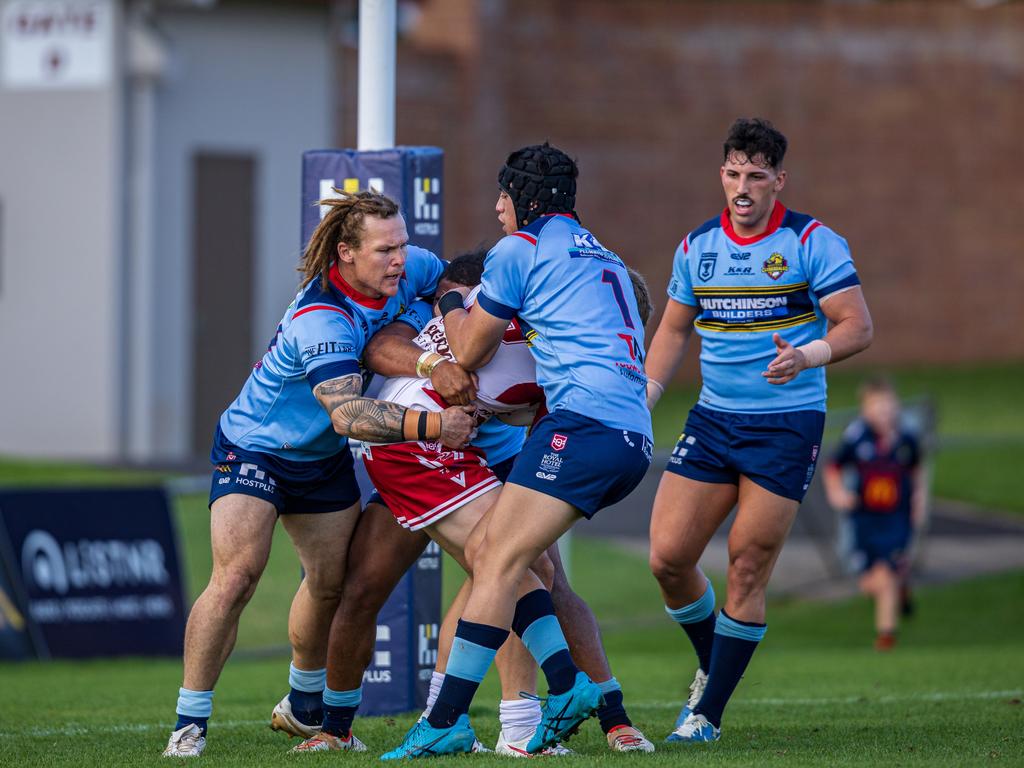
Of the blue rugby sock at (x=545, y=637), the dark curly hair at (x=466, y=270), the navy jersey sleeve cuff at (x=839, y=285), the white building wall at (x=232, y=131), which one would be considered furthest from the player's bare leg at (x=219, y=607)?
the white building wall at (x=232, y=131)

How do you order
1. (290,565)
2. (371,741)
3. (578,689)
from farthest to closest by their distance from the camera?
(290,565)
(371,741)
(578,689)

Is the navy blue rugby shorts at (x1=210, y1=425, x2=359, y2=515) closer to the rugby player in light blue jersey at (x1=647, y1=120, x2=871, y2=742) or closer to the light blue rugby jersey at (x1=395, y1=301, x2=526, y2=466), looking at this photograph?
the light blue rugby jersey at (x1=395, y1=301, x2=526, y2=466)

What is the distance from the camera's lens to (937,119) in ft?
96.0

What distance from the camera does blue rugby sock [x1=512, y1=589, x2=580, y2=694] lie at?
222 inches

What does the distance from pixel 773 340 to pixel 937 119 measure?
24.5 meters

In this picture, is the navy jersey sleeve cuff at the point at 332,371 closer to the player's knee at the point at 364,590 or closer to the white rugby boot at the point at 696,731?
the player's knee at the point at 364,590

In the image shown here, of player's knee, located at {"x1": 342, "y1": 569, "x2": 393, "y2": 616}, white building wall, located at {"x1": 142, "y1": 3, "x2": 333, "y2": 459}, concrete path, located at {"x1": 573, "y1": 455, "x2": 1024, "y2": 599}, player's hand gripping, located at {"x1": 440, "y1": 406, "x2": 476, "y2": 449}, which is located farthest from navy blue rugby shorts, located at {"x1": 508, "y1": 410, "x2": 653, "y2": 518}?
white building wall, located at {"x1": 142, "y1": 3, "x2": 333, "y2": 459}

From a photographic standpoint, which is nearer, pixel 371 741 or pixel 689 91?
pixel 371 741

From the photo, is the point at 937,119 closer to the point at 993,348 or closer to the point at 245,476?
the point at 993,348

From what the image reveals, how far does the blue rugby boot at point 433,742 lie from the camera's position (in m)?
5.58

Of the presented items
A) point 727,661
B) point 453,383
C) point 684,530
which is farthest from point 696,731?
point 453,383

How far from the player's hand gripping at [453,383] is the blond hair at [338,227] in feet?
1.93

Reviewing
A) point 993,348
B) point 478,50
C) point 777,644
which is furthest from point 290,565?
point 993,348

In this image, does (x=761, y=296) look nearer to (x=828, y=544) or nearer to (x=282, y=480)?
(x=282, y=480)
